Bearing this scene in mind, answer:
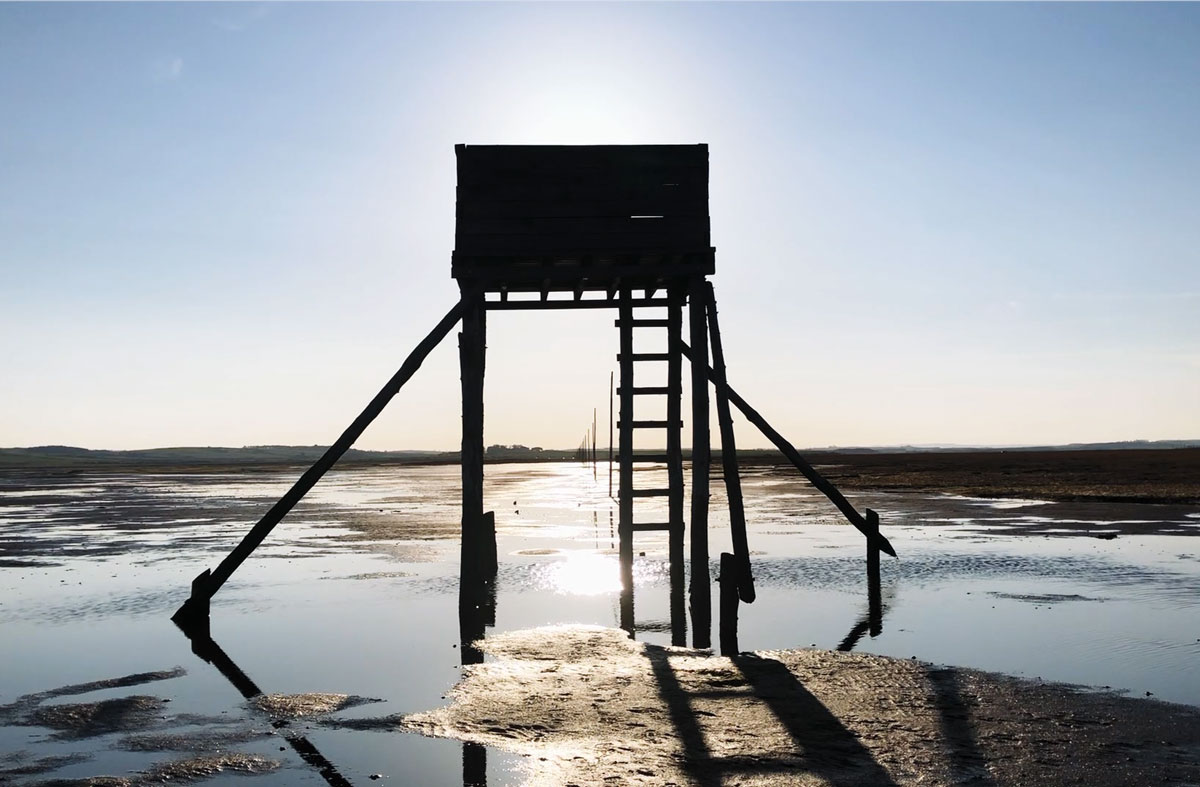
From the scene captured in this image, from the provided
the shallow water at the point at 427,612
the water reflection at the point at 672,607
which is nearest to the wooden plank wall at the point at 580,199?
the water reflection at the point at 672,607

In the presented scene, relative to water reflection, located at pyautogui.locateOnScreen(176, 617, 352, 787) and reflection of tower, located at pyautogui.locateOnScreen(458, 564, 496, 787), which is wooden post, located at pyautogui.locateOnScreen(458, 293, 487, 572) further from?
water reflection, located at pyautogui.locateOnScreen(176, 617, 352, 787)

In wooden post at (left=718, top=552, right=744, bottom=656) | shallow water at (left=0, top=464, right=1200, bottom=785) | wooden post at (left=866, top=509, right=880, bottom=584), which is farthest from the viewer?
wooden post at (left=866, top=509, right=880, bottom=584)

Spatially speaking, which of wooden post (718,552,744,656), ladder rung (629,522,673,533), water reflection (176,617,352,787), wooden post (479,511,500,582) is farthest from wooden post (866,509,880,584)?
water reflection (176,617,352,787)

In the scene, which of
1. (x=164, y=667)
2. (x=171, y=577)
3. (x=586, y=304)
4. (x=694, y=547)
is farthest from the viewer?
(x=171, y=577)

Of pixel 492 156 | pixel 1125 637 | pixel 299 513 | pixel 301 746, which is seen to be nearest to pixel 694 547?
pixel 1125 637

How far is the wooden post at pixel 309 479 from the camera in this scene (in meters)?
14.0

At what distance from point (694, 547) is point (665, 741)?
7.61 m

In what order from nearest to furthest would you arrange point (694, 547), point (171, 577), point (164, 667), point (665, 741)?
point (665, 741) → point (164, 667) → point (694, 547) → point (171, 577)

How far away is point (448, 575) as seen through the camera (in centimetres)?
1912

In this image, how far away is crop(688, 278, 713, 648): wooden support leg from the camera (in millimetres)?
14891

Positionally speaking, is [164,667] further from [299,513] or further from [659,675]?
[299,513]

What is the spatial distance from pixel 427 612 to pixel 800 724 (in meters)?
7.97

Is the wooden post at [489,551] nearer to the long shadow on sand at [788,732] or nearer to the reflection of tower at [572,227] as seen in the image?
the reflection of tower at [572,227]

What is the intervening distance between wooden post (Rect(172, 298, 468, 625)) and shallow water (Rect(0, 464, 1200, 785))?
455 mm
